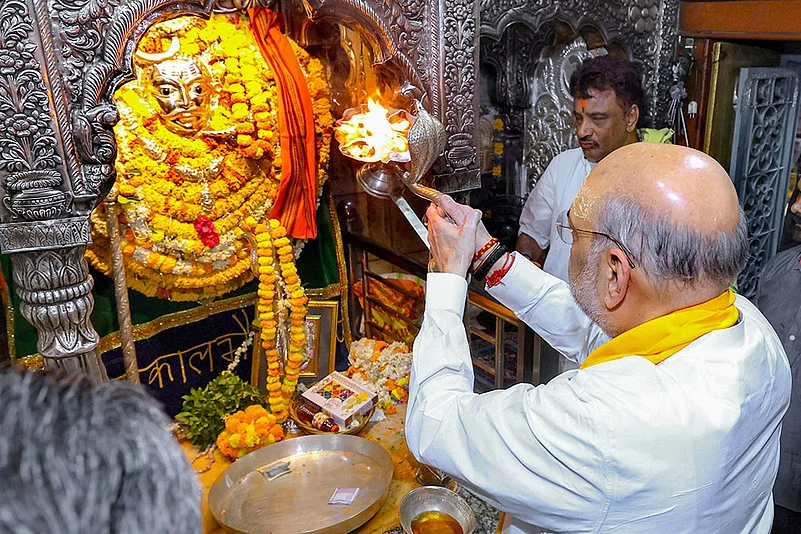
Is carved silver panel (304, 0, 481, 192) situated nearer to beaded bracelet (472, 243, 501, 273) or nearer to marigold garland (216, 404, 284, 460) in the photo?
beaded bracelet (472, 243, 501, 273)

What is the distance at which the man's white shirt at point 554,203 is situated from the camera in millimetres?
3013

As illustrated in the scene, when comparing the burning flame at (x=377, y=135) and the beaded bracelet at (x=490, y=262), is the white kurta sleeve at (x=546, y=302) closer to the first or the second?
the beaded bracelet at (x=490, y=262)

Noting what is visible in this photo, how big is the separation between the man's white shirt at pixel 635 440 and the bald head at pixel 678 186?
225mm

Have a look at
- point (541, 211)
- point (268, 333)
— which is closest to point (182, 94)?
point (268, 333)

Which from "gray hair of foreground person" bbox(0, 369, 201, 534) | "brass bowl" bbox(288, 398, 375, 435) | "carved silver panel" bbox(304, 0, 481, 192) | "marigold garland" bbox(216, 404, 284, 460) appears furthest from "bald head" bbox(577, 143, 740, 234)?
"marigold garland" bbox(216, 404, 284, 460)

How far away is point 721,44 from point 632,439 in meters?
2.80

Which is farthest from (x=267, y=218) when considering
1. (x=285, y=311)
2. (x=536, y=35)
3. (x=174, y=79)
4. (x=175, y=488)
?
(x=175, y=488)

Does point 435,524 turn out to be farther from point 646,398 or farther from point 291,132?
point 291,132

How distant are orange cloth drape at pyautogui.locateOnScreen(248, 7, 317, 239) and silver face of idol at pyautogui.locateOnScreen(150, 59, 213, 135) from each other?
0.29 meters

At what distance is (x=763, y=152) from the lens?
11.4 ft

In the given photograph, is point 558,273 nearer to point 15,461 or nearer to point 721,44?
point 721,44

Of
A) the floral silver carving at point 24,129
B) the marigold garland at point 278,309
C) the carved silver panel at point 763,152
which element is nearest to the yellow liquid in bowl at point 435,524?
the marigold garland at point 278,309

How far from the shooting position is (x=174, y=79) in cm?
245

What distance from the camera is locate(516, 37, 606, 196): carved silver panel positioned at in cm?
373
